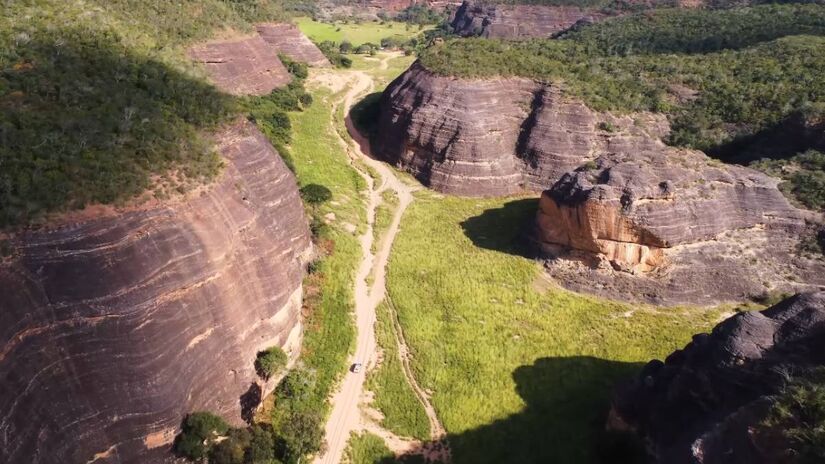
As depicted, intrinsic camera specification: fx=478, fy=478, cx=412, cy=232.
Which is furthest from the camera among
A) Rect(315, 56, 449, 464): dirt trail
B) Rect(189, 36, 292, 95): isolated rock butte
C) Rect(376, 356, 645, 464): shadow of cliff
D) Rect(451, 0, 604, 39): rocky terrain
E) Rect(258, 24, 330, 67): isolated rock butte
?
Rect(451, 0, 604, 39): rocky terrain

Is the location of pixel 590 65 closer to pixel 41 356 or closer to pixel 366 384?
pixel 366 384

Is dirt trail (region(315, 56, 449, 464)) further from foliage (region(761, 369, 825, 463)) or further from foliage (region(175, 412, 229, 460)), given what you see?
foliage (region(761, 369, 825, 463))

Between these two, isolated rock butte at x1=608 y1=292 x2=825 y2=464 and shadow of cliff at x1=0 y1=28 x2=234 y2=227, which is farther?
shadow of cliff at x1=0 y1=28 x2=234 y2=227

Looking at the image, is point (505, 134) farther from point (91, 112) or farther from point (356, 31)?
point (356, 31)

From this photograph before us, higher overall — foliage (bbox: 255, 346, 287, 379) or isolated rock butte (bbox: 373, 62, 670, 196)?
isolated rock butte (bbox: 373, 62, 670, 196)

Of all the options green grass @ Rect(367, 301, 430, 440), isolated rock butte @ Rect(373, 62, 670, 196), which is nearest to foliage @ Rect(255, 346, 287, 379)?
green grass @ Rect(367, 301, 430, 440)

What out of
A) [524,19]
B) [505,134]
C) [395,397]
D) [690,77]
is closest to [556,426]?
[395,397]

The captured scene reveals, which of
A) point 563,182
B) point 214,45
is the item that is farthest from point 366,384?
point 214,45

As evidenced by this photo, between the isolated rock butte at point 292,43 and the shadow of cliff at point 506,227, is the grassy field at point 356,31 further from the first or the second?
the shadow of cliff at point 506,227
